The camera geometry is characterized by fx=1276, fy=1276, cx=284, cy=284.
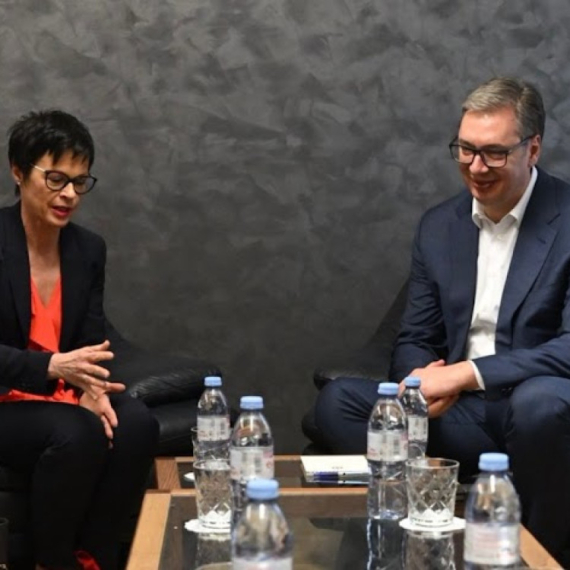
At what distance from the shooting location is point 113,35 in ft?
14.2

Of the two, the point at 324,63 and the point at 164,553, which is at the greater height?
the point at 324,63

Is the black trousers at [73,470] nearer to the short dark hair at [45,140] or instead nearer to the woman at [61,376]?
the woman at [61,376]

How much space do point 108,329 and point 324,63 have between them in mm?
1189

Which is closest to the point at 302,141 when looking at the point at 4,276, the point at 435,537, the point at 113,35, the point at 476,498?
the point at 113,35

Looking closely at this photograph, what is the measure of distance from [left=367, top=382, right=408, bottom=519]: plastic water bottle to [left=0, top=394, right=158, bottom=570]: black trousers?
908mm

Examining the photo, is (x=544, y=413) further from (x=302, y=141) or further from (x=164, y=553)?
(x=302, y=141)

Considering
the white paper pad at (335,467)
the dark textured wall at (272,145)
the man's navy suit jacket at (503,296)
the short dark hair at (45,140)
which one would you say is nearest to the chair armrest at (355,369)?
the man's navy suit jacket at (503,296)

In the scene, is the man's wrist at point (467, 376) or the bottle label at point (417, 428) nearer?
the bottle label at point (417, 428)

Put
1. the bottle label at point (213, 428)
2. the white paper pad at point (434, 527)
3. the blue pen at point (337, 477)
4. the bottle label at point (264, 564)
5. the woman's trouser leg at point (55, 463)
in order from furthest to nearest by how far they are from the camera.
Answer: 1. the woman's trouser leg at point (55, 463)
2. the bottle label at point (213, 428)
3. the blue pen at point (337, 477)
4. the white paper pad at point (434, 527)
5. the bottle label at point (264, 564)

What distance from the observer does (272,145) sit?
446cm

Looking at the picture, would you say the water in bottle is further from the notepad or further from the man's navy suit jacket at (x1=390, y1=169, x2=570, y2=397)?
the man's navy suit jacket at (x1=390, y1=169, x2=570, y2=397)

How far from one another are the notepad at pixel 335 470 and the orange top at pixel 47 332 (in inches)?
30.8

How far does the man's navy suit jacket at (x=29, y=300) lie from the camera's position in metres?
3.32

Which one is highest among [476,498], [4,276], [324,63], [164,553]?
[324,63]
